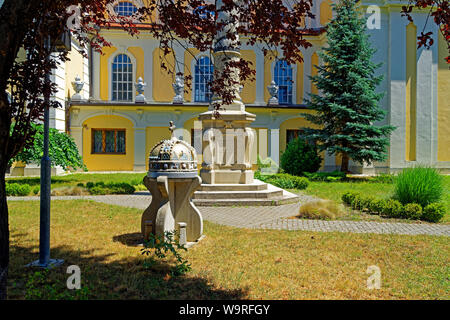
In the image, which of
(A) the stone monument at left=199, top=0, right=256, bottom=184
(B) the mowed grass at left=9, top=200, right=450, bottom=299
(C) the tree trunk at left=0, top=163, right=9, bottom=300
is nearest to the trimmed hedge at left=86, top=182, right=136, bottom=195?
(A) the stone monument at left=199, top=0, right=256, bottom=184

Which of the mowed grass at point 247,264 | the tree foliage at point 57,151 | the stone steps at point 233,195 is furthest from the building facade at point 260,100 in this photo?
the mowed grass at point 247,264

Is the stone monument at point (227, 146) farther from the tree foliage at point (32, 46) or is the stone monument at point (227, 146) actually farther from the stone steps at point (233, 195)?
the tree foliage at point (32, 46)

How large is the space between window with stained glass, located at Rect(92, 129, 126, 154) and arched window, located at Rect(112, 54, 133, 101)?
3534mm

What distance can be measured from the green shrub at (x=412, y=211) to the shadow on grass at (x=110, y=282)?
19.2 ft

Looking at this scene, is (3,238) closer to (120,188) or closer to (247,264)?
(247,264)

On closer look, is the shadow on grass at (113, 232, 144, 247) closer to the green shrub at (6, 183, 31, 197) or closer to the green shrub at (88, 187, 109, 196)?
the green shrub at (88, 187, 109, 196)

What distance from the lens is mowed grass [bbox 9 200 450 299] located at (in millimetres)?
3590

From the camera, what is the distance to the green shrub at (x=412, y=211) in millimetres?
7766

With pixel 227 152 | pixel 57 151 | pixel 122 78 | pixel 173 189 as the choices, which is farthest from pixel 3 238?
pixel 122 78

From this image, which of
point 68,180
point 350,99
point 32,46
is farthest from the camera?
point 350,99

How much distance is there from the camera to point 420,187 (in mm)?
8141

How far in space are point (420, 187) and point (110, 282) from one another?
24.5 ft

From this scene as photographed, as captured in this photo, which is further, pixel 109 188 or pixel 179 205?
pixel 109 188

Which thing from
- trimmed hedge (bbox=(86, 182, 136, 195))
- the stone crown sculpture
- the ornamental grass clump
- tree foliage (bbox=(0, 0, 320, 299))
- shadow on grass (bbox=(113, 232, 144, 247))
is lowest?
shadow on grass (bbox=(113, 232, 144, 247))
